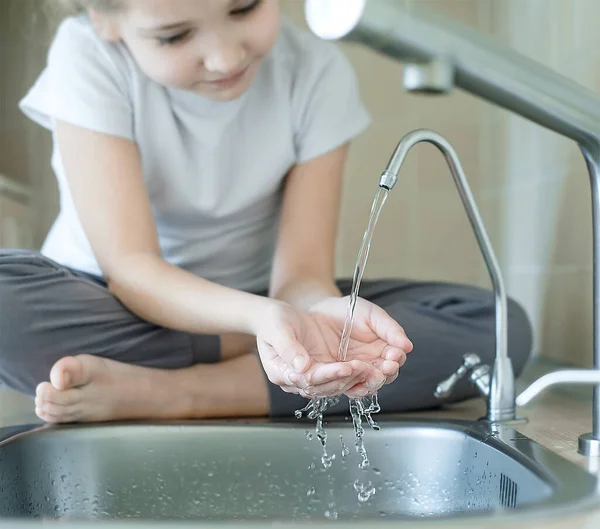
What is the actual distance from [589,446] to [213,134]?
2.22 feet

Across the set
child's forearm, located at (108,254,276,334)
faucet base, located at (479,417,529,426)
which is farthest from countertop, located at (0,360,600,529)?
child's forearm, located at (108,254,276,334)

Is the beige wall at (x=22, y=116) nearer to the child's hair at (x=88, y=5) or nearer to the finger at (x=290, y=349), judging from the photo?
the child's hair at (x=88, y=5)

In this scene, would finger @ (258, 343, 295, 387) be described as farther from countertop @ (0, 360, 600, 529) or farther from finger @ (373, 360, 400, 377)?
countertop @ (0, 360, 600, 529)

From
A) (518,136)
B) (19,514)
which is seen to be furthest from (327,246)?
(518,136)

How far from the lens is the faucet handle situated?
101 centimetres

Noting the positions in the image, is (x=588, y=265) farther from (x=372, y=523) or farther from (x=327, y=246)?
(x=372, y=523)

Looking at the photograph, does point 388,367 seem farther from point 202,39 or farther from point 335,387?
point 202,39

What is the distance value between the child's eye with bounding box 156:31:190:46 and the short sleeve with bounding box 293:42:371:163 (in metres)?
0.31

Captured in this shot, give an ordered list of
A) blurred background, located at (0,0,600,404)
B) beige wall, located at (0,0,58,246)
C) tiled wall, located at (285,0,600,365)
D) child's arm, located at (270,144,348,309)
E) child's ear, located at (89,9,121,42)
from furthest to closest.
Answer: beige wall, located at (0,0,58,246), blurred background, located at (0,0,600,404), tiled wall, located at (285,0,600,365), child's arm, located at (270,144,348,309), child's ear, located at (89,9,121,42)

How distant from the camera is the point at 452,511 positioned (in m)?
0.81

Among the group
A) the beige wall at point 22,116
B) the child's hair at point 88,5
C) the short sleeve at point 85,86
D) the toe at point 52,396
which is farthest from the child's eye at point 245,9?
the beige wall at point 22,116

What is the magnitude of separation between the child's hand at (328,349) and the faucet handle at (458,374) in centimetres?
21

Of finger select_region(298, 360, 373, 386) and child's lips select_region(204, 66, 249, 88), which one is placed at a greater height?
child's lips select_region(204, 66, 249, 88)

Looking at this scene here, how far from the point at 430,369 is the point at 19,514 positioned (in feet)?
1.75
